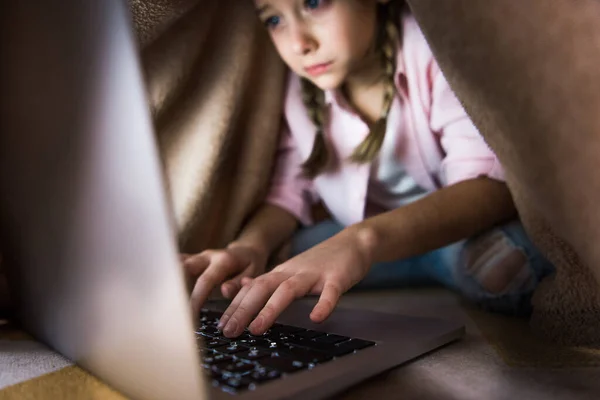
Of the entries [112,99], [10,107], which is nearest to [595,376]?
[112,99]

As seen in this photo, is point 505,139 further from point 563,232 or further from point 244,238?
point 244,238

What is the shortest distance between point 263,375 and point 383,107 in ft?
2.01

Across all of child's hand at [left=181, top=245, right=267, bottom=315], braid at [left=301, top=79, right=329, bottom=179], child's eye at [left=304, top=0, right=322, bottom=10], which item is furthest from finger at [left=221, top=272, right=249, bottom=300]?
child's eye at [left=304, top=0, right=322, bottom=10]

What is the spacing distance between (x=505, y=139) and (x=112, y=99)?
1.04ft

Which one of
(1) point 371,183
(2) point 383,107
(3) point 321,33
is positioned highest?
(3) point 321,33

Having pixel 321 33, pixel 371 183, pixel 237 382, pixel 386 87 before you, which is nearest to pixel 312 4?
pixel 321 33

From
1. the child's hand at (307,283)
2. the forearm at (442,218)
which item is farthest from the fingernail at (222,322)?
the forearm at (442,218)

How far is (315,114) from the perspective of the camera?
94 cm

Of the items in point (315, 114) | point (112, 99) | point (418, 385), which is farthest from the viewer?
point (315, 114)

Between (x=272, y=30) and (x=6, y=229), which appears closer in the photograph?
(x=6, y=229)

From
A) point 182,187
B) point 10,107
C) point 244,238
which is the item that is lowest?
Answer: point 244,238

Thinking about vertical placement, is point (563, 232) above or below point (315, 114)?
below

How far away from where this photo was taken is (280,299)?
1.61 feet

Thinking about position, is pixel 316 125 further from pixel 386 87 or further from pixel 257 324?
pixel 257 324
